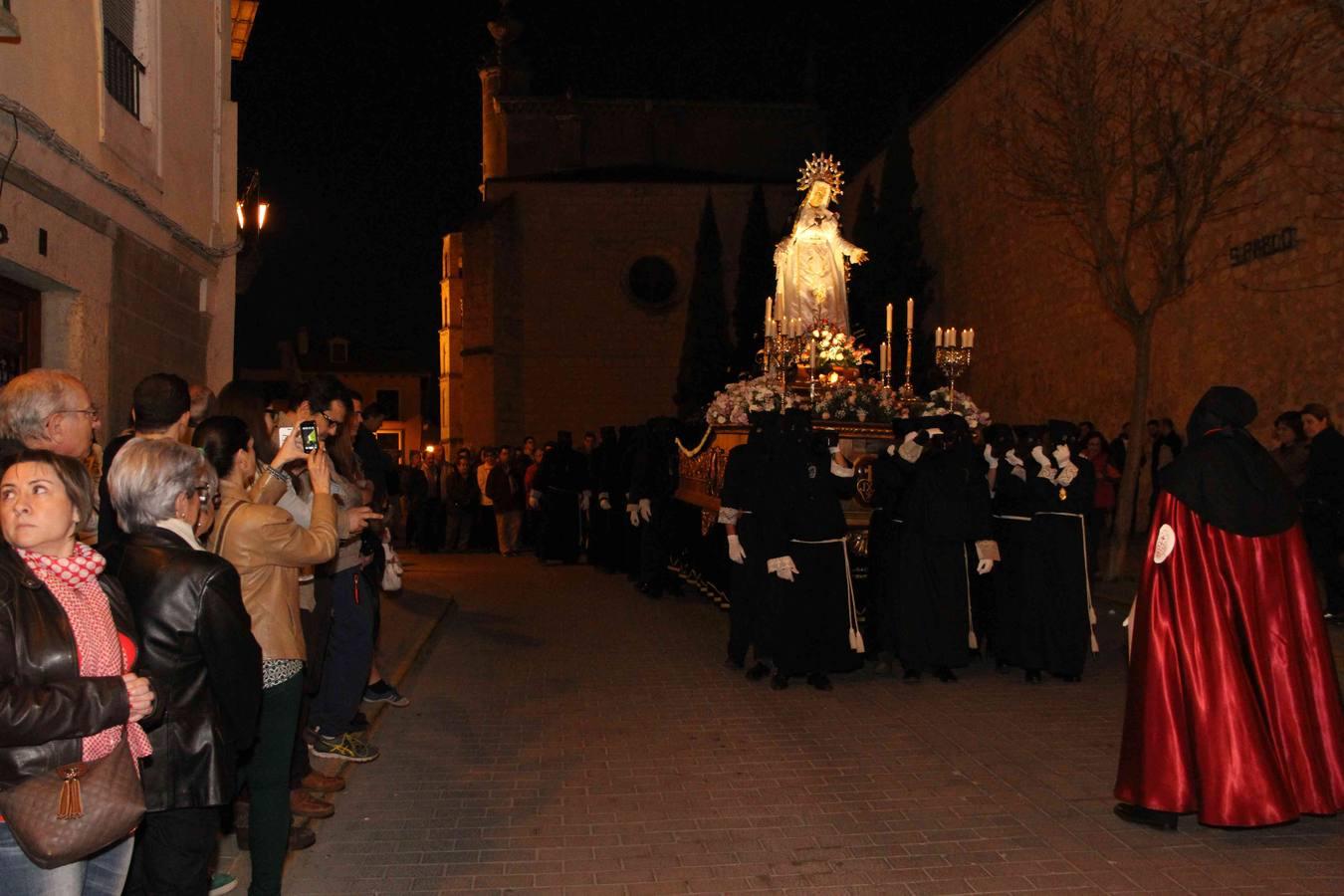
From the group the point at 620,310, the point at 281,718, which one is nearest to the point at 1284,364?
the point at 281,718

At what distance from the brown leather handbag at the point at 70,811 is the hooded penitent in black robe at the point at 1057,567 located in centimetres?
704

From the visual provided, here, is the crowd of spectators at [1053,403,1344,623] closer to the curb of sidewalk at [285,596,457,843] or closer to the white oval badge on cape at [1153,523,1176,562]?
the white oval badge on cape at [1153,523,1176,562]

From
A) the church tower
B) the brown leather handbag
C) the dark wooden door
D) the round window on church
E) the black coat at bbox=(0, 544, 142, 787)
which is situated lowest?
the brown leather handbag

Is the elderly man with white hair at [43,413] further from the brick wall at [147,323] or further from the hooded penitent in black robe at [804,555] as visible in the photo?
the hooded penitent in black robe at [804,555]

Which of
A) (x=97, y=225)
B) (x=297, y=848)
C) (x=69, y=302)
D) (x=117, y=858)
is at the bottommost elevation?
(x=297, y=848)

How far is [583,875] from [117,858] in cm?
214

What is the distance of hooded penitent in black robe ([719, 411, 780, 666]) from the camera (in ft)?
28.1

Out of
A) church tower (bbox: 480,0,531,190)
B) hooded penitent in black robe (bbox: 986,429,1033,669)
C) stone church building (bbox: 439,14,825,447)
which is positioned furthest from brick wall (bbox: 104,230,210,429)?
church tower (bbox: 480,0,531,190)

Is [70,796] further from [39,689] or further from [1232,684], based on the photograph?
[1232,684]

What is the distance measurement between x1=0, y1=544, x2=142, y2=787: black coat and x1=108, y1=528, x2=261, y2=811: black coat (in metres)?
0.41

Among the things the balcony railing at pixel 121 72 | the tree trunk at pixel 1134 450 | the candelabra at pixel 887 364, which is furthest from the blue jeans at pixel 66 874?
the tree trunk at pixel 1134 450

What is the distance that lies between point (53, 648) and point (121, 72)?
7923 mm

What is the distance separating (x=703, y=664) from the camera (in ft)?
30.6

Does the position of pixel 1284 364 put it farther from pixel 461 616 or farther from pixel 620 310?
pixel 620 310
